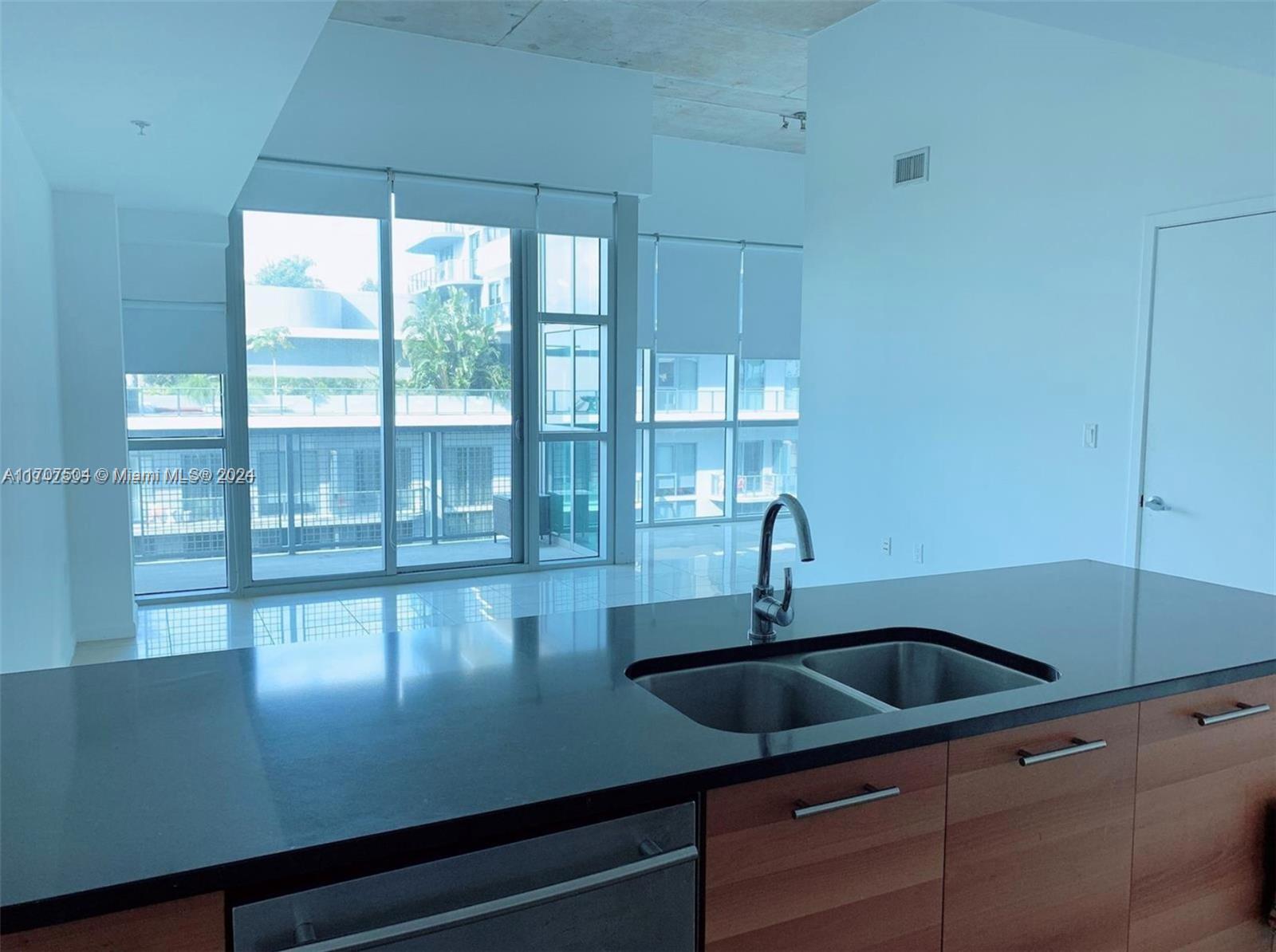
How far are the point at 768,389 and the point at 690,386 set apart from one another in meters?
0.96

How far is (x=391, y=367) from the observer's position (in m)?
6.69

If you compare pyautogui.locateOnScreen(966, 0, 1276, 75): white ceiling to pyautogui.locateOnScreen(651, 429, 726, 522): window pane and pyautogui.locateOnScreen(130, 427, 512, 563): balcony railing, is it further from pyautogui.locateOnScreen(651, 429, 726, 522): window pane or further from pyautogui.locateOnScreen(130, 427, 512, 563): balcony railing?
pyautogui.locateOnScreen(651, 429, 726, 522): window pane

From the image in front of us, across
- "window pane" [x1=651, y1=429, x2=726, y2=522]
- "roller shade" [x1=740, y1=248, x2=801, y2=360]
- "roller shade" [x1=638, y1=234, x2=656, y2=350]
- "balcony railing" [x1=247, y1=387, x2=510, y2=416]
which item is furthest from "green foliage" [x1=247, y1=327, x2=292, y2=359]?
"roller shade" [x1=740, y1=248, x2=801, y2=360]

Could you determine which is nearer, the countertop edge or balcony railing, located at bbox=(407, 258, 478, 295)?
the countertop edge

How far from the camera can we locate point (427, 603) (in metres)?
6.10

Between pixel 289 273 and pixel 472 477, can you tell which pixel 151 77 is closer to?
pixel 289 273

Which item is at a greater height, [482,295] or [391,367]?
[482,295]

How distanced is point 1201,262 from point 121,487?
216 inches

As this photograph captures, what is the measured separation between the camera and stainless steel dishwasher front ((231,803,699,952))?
1.03 metres

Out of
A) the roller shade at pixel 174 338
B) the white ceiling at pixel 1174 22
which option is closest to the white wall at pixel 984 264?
the white ceiling at pixel 1174 22

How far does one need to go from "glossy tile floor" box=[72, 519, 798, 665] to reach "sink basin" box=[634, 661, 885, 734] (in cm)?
285

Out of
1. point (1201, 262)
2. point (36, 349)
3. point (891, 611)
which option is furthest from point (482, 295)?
point (891, 611)

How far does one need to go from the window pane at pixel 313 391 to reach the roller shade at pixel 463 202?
332 millimetres

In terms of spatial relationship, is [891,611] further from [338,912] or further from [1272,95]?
[1272,95]
